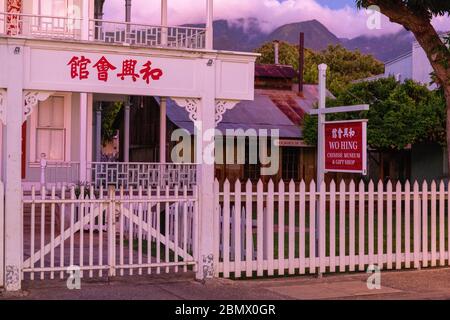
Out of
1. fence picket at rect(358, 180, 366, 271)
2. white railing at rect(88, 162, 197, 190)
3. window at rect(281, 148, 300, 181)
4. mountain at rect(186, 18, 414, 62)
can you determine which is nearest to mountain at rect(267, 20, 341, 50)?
mountain at rect(186, 18, 414, 62)

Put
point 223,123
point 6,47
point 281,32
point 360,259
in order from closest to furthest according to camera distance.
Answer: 1. point 6,47
2. point 360,259
3. point 223,123
4. point 281,32

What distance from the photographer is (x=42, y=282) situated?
9992 mm

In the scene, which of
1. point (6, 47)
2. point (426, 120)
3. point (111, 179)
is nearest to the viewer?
point (6, 47)

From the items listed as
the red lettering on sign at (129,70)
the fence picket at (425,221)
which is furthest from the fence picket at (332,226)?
the red lettering on sign at (129,70)

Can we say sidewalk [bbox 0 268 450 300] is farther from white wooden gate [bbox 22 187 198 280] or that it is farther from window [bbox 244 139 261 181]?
window [bbox 244 139 261 181]

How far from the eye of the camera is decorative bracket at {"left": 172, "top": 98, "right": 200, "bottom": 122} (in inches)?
422

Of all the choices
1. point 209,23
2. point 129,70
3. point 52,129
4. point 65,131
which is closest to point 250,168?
point 65,131

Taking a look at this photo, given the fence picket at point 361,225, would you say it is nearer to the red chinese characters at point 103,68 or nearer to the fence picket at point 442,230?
the fence picket at point 442,230

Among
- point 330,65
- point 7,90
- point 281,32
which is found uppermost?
point 281,32

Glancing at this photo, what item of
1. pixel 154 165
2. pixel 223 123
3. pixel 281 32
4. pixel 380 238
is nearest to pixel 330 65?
pixel 223 123

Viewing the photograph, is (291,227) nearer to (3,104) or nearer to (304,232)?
(304,232)

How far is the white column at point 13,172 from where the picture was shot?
930 cm

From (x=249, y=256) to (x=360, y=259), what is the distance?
75.9 inches
